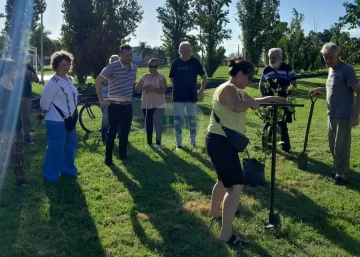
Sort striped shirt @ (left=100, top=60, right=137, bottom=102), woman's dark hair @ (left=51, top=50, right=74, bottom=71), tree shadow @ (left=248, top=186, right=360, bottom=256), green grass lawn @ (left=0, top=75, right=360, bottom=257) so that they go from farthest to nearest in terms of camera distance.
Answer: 1. striped shirt @ (left=100, top=60, right=137, bottom=102)
2. woman's dark hair @ (left=51, top=50, right=74, bottom=71)
3. tree shadow @ (left=248, top=186, right=360, bottom=256)
4. green grass lawn @ (left=0, top=75, right=360, bottom=257)

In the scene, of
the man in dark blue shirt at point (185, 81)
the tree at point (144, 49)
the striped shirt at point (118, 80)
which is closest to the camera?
the striped shirt at point (118, 80)

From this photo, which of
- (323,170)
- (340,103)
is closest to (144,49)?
(323,170)

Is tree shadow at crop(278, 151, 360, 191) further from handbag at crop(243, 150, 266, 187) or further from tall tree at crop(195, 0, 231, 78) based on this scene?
tall tree at crop(195, 0, 231, 78)

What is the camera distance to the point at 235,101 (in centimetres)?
352

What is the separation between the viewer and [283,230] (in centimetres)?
408

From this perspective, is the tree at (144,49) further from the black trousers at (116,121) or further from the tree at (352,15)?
the black trousers at (116,121)

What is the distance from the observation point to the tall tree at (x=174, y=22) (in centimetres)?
3556

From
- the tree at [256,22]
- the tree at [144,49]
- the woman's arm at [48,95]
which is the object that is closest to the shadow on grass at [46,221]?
the woman's arm at [48,95]

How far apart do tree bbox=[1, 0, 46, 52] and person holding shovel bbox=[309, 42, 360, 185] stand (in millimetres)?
17134

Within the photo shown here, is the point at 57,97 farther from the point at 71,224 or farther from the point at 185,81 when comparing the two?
the point at 185,81

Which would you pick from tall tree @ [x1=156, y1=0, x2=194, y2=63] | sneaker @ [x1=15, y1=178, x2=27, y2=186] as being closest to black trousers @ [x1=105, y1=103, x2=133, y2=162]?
sneaker @ [x1=15, y1=178, x2=27, y2=186]

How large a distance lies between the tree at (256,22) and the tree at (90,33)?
10887 mm

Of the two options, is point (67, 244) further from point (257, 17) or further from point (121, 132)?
point (257, 17)

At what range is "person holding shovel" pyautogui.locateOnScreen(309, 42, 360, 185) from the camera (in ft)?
17.6
